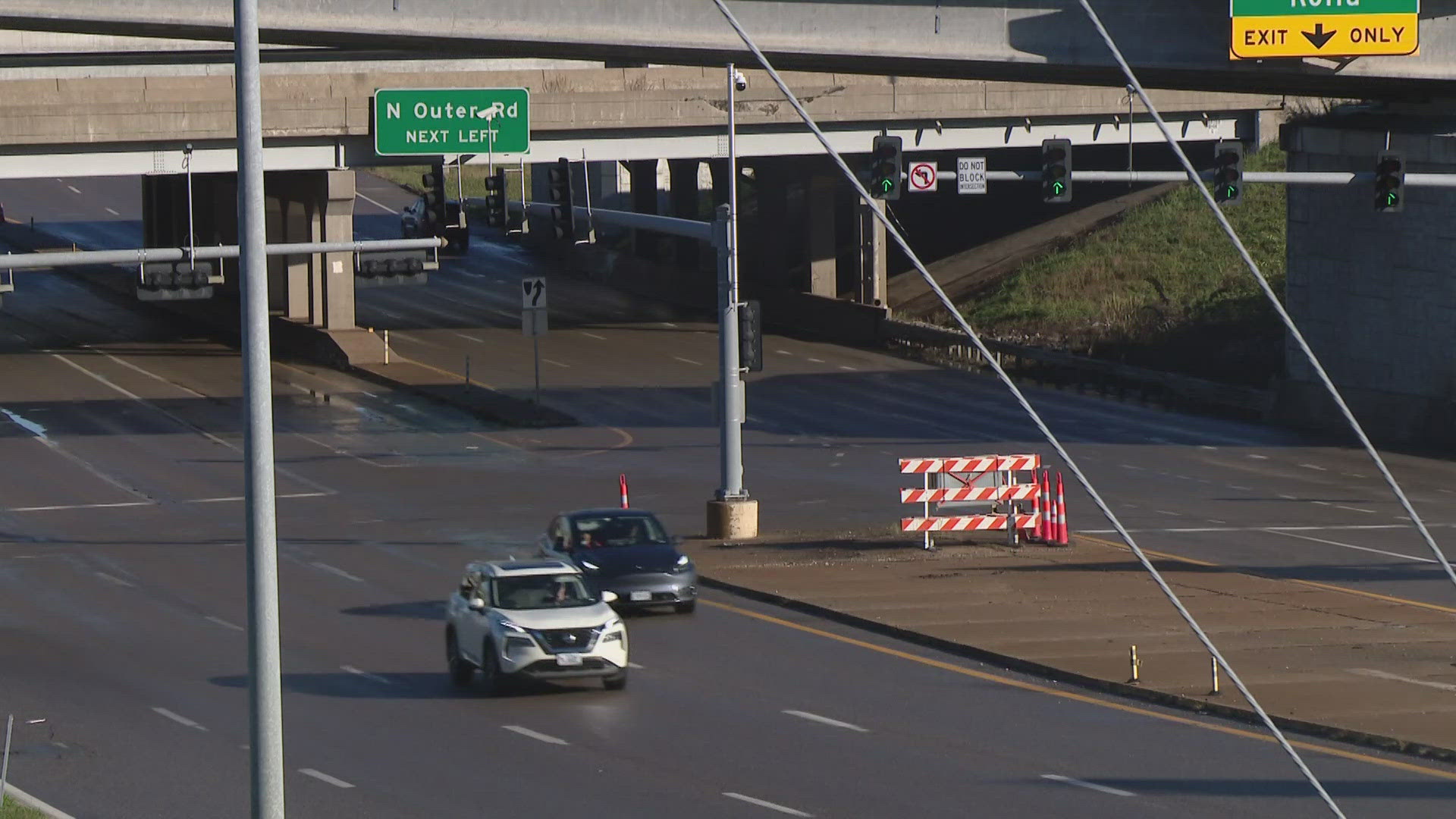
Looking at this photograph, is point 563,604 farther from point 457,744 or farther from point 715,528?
point 715,528

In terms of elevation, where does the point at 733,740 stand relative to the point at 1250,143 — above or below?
below

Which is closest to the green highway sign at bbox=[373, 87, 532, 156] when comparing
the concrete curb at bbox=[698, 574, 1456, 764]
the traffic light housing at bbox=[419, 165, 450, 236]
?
the traffic light housing at bbox=[419, 165, 450, 236]

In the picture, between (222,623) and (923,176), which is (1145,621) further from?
(222,623)

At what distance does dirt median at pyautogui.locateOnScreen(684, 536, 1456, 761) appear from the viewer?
20828mm

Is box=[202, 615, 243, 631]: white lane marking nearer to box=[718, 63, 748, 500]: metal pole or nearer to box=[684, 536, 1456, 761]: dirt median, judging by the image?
box=[684, 536, 1456, 761]: dirt median

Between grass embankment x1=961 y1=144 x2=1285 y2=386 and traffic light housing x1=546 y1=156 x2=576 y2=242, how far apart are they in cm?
2718

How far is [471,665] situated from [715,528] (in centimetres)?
1088

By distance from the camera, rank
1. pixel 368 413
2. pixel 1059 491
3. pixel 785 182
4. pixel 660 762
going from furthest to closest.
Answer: pixel 785 182, pixel 368 413, pixel 1059 491, pixel 660 762

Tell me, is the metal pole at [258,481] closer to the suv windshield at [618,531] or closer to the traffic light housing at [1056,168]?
the suv windshield at [618,531]

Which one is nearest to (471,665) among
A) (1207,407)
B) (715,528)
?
(715,528)

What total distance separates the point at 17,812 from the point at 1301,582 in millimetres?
18999

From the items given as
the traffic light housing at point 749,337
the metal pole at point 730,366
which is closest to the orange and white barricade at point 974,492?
the metal pole at point 730,366

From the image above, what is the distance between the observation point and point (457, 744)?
19.5 m

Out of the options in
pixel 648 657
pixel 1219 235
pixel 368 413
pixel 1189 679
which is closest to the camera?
pixel 1189 679
